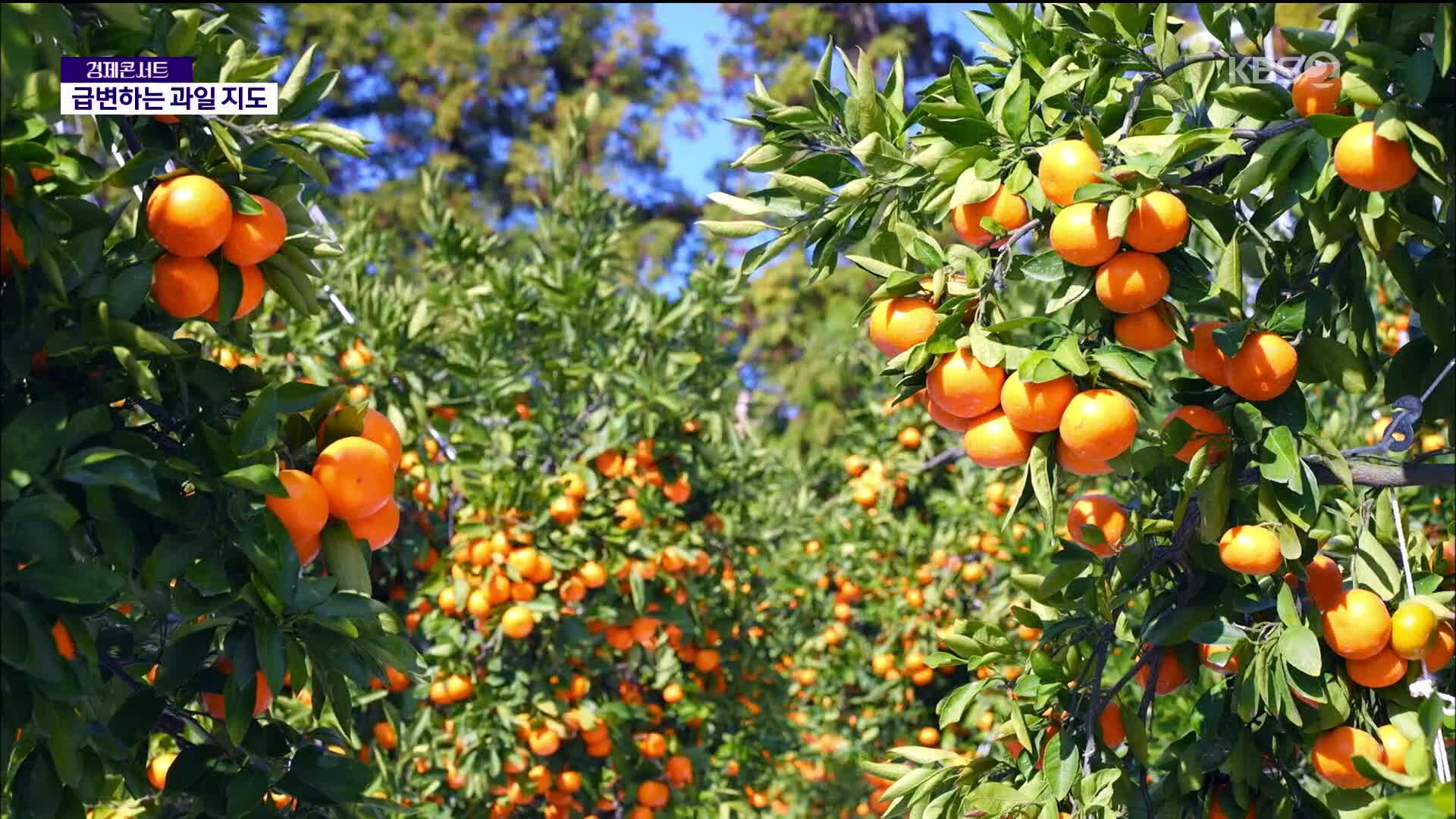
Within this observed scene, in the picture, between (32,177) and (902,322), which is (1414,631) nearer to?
(902,322)

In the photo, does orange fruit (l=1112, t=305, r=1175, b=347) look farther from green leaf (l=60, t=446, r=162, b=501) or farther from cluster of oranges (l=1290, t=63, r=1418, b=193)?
green leaf (l=60, t=446, r=162, b=501)

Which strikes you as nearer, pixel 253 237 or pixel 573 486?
pixel 253 237

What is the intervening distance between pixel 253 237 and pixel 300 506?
1.06 feet

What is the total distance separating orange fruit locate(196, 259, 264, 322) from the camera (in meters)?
1.45

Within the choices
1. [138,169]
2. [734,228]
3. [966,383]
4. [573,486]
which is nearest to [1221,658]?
[966,383]

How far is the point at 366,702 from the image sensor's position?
319 cm

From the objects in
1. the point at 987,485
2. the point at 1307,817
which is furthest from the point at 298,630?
the point at 987,485

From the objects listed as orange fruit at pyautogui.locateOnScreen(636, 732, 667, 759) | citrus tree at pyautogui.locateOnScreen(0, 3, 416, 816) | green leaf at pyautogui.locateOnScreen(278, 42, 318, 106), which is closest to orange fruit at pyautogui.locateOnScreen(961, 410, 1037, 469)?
citrus tree at pyautogui.locateOnScreen(0, 3, 416, 816)

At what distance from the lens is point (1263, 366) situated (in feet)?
4.53

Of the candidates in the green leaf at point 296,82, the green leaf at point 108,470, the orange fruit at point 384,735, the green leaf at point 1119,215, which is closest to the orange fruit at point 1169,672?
the green leaf at point 1119,215

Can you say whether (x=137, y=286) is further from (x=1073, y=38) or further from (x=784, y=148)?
(x=1073, y=38)

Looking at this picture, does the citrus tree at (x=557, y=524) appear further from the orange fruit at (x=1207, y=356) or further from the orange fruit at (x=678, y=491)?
the orange fruit at (x=1207, y=356)

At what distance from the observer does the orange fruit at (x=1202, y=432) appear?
1.41m

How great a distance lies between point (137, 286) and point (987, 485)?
3401 mm
